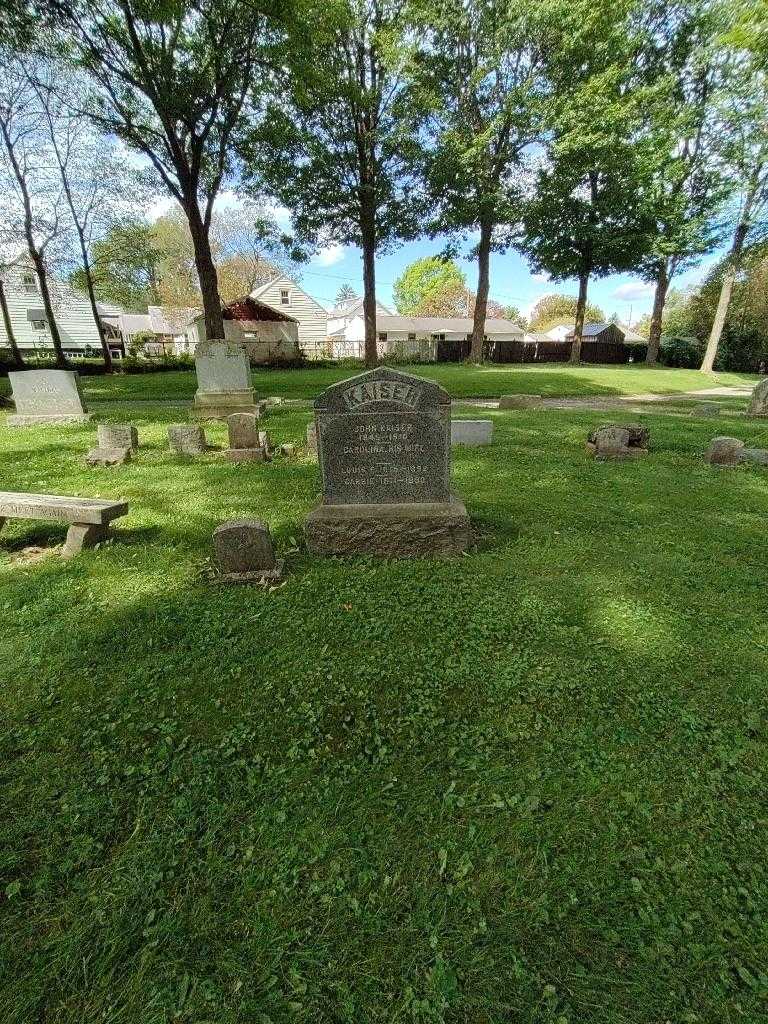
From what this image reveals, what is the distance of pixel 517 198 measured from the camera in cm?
2639

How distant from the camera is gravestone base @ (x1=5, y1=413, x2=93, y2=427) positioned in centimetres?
1149

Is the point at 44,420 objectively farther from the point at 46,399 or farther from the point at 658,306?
the point at 658,306

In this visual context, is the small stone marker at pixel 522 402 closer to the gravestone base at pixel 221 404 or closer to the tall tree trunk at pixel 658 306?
the gravestone base at pixel 221 404

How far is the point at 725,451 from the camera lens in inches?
294

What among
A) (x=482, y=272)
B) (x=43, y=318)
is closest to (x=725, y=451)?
(x=482, y=272)

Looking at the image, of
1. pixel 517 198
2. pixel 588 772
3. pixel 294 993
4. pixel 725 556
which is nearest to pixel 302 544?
pixel 588 772

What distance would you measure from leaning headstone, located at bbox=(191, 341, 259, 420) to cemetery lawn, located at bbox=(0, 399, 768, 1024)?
8787mm

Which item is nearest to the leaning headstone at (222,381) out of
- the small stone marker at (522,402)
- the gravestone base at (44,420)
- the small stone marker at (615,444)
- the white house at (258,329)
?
the gravestone base at (44,420)

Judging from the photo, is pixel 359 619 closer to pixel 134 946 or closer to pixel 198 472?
pixel 134 946

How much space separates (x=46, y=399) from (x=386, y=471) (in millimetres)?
11302

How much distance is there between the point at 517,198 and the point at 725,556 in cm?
2834

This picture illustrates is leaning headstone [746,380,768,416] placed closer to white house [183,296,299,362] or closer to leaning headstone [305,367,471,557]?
leaning headstone [305,367,471,557]

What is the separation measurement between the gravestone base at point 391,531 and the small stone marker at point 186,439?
191 inches

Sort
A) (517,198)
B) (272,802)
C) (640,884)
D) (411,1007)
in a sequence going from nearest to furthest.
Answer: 1. (411,1007)
2. (640,884)
3. (272,802)
4. (517,198)
